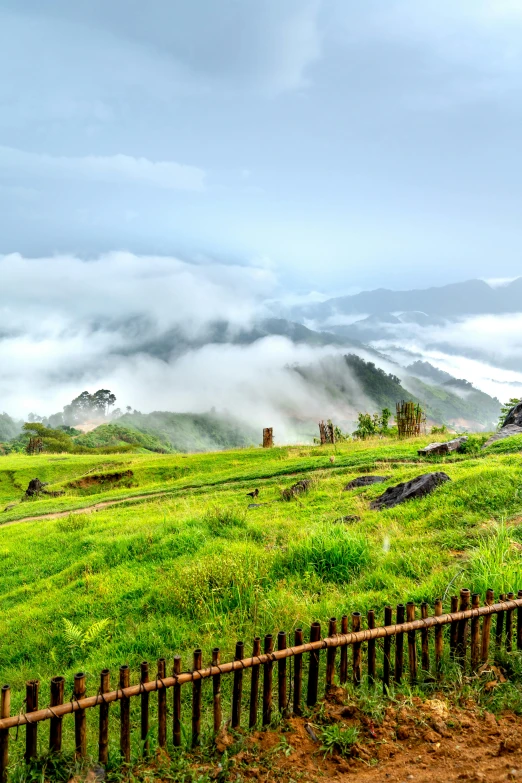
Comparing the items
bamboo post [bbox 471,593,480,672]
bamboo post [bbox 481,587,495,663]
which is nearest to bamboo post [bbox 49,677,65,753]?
bamboo post [bbox 471,593,480,672]

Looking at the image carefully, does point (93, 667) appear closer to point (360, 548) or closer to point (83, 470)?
point (360, 548)

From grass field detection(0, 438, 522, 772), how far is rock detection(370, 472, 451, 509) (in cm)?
42

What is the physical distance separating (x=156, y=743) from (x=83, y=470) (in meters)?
39.0

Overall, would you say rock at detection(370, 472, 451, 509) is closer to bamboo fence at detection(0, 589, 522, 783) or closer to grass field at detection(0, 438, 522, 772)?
grass field at detection(0, 438, 522, 772)

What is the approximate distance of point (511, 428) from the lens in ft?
86.0

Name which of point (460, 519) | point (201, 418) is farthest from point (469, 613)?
point (201, 418)

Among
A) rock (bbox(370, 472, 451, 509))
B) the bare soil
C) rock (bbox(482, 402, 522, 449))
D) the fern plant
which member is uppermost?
rock (bbox(482, 402, 522, 449))

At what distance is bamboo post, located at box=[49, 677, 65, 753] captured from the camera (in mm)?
4656

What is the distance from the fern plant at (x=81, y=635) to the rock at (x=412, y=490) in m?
7.66

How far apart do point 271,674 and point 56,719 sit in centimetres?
202

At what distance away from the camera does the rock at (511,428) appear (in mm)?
23972

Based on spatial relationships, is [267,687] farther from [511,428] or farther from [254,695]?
[511,428]

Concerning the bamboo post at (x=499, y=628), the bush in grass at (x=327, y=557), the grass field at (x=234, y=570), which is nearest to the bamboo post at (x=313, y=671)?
the grass field at (x=234, y=570)

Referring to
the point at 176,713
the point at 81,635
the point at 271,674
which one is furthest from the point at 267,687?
the point at 81,635
